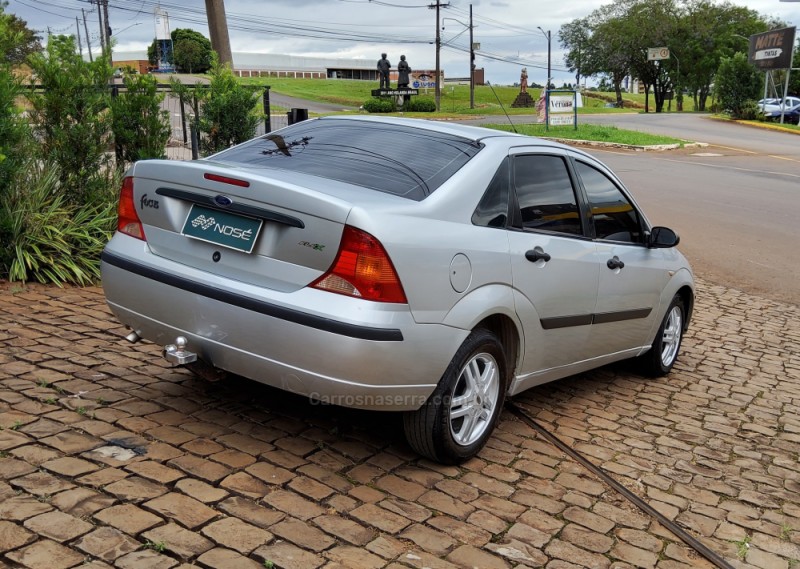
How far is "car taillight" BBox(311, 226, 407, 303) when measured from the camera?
3.81 meters

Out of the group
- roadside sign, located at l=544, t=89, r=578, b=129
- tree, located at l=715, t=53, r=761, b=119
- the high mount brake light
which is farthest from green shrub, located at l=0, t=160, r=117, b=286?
tree, located at l=715, t=53, r=761, b=119

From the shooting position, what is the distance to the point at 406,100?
48.2m

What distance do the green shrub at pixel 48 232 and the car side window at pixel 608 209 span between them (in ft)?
14.8

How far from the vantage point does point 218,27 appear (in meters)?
14.2

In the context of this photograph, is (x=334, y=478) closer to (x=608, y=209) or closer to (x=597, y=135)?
(x=608, y=209)

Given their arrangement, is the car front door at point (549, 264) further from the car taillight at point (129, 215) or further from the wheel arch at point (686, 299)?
the car taillight at point (129, 215)

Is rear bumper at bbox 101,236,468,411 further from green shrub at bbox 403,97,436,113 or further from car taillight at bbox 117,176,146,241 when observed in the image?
green shrub at bbox 403,97,436,113

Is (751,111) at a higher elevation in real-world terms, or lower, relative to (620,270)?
lower

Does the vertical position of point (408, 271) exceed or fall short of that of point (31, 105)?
it falls short

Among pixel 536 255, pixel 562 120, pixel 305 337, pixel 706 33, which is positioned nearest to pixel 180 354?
pixel 305 337

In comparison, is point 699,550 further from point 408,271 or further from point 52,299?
point 52,299

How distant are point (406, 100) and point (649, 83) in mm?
36235

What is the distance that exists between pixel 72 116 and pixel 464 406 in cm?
553

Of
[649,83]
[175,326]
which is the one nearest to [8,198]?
[175,326]
